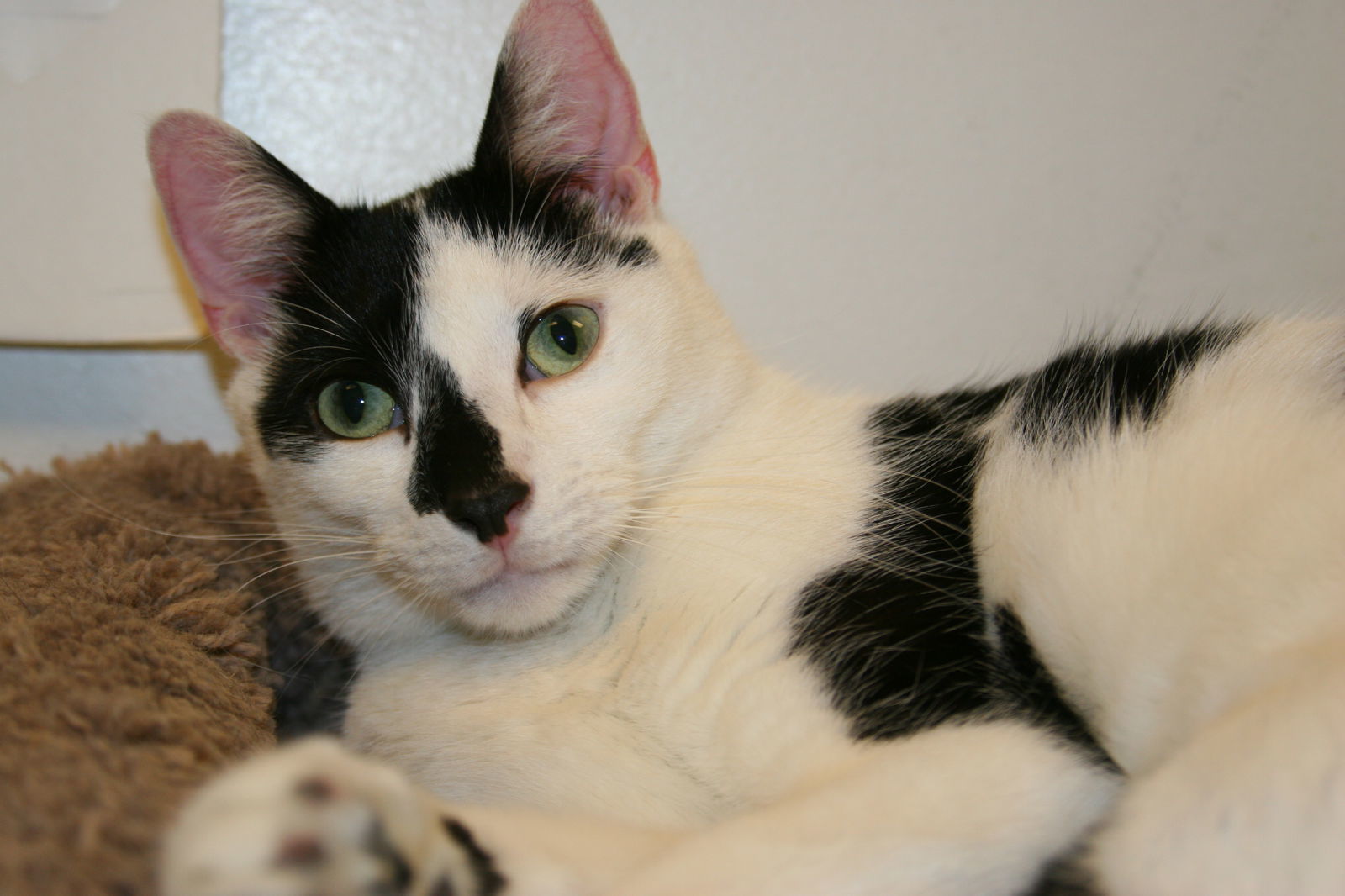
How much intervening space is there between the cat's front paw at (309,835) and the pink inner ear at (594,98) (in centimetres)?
90

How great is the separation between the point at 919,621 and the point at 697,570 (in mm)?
258

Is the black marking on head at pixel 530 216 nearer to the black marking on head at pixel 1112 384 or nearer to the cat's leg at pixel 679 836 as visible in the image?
the black marking on head at pixel 1112 384

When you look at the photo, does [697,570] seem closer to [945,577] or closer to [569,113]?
[945,577]

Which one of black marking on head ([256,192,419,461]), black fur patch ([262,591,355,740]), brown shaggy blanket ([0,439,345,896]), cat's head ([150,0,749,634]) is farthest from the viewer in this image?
black fur patch ([262,591,355,740])

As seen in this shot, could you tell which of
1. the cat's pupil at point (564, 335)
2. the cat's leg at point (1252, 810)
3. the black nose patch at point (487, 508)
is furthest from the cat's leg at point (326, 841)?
the cat's pupil at point (564, 335)

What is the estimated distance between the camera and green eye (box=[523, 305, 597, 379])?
1100 millimetres

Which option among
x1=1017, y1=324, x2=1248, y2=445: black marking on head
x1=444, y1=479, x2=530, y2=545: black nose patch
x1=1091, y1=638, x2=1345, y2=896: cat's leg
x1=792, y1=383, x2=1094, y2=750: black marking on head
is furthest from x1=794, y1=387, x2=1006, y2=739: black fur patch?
x1=444, y1=479, x2=530, y2=545: black nose patch

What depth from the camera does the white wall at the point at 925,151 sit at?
1791 mm

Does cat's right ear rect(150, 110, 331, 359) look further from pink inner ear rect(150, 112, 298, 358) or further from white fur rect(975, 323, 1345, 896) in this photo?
white fur rect(975, 323, 1345, 896)

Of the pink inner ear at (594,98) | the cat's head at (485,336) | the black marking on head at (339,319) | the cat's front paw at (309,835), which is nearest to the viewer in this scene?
the cat's front paw at (309,835)

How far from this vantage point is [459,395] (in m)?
1.03

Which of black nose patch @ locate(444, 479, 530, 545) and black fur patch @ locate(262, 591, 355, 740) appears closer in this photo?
black nose patch @ locate(444, 479, 530, 545)

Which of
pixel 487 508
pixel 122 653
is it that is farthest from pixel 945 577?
pixel 122 653

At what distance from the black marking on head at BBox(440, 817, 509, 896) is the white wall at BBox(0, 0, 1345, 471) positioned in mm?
1241
